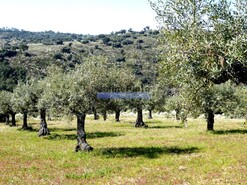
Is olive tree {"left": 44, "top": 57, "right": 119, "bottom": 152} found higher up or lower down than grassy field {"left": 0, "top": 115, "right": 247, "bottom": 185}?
higher up

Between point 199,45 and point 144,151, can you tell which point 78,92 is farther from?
point 199,45

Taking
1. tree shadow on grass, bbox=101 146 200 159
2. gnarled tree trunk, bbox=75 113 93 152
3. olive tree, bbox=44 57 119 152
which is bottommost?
tree shadow on grass, bbox=101 146 200 159

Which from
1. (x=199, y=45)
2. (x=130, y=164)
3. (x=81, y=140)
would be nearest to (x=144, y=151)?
(x=81, y=140)

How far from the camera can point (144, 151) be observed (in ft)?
114

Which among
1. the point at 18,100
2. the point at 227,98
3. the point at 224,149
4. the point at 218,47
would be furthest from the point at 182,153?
the point at 18,100

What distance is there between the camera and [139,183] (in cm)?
2125

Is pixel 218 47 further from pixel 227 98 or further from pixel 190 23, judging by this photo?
pixel 227 98

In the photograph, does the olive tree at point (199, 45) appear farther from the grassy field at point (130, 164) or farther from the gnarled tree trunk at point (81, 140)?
the gnarled tree trunk at point (81, 140)

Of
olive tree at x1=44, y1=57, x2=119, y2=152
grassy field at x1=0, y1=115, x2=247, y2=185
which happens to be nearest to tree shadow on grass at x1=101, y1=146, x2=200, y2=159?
grassy field at x1=0, y1=115, x2=247, y2=185

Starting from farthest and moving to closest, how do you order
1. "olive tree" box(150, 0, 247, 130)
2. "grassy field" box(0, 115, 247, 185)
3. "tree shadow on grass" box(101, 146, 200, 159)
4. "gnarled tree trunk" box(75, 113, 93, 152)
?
1. "gnarled tree trunk" box(75, 113, 93, 152)
2. "tree shadow on grass" box(101, 146, 200, 159)
3. "grassy field" box(0, 115, 247, 185)
4. "olive tree" box(150, 0, 247, 130)

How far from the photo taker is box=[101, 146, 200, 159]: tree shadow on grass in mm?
32253

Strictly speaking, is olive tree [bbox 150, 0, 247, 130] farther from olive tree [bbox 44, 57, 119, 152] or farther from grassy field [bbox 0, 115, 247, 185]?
olive tree [bbox 44, 57, 119, 152]

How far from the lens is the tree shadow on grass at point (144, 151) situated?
106 ft

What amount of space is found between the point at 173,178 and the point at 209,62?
354 inches
